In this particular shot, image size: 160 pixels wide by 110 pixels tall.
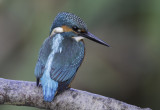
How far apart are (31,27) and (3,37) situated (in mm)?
555

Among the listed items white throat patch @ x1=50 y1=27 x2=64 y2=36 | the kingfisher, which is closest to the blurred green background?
white throat patch @ x1=50 y1=27 x2=64 y2=36

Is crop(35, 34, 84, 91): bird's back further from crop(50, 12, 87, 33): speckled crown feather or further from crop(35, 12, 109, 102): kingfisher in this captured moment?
crop(50, 12, 87, 33): speckled crown feather

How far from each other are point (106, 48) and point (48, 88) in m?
2.19

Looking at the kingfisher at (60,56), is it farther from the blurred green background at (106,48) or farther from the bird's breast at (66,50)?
the blurred green background at (106,48)

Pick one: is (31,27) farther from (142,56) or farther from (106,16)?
(142,56)

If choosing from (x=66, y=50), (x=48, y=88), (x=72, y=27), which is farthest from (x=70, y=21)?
(x=48, y=88)

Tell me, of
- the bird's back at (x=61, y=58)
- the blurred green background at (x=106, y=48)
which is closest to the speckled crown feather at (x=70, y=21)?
the bird's back at (x=61, y=58)

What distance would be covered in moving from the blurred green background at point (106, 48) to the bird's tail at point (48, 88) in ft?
5.50

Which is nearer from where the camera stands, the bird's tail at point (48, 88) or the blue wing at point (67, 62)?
the bird's tail at point (48, 88)

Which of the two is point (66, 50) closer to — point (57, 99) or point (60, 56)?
point (60, 56)

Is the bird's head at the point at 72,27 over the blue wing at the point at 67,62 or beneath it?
over

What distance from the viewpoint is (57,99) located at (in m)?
2.65

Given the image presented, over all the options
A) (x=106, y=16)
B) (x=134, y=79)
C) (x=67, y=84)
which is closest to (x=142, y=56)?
(x=134, y=79)

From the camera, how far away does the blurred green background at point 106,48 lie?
443 centimetres
